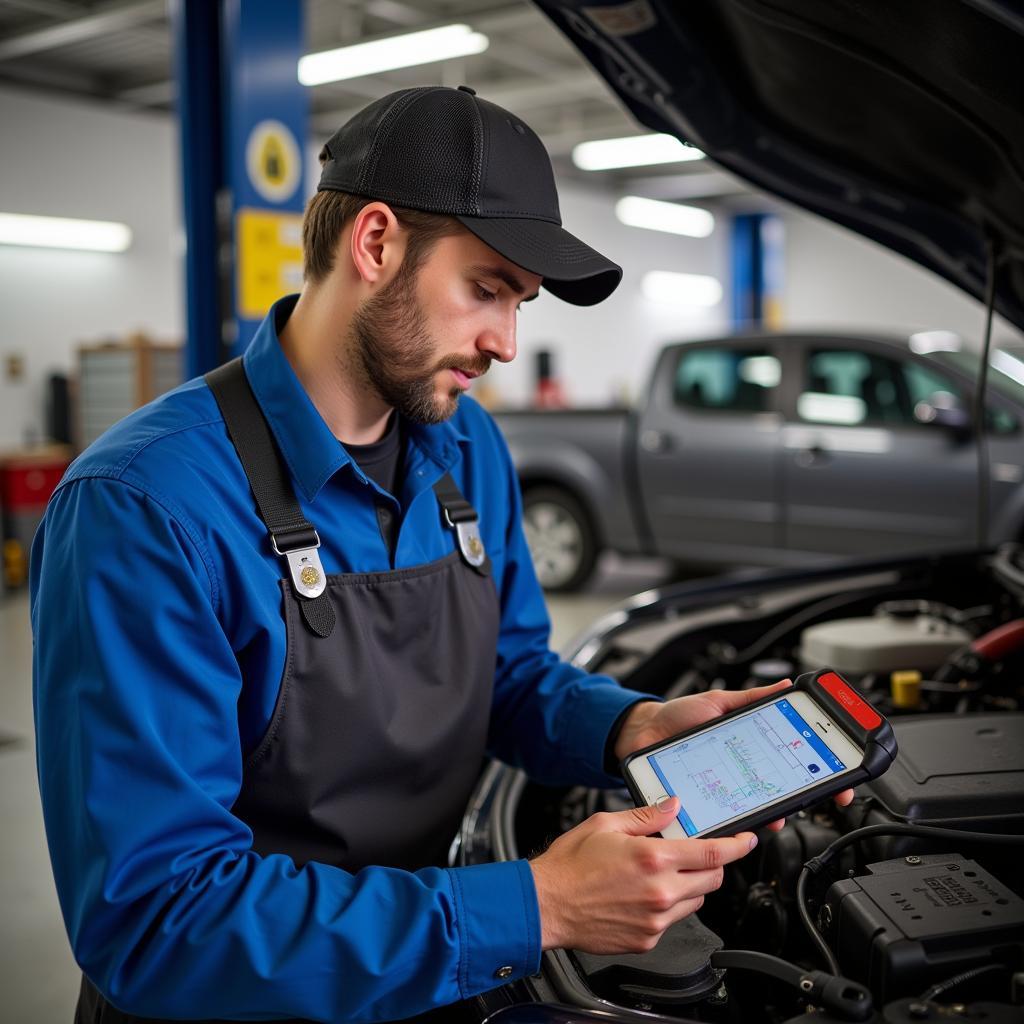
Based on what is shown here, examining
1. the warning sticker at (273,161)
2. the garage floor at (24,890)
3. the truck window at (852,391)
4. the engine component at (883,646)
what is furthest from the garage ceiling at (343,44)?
the engine component at (883,646)

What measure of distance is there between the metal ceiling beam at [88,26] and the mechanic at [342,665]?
647 cm

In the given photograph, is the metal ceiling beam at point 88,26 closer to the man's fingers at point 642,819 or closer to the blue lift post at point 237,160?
the blue lift post at point 237,160

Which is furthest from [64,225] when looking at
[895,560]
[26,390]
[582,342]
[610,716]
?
[610,716]

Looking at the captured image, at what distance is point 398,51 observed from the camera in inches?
260

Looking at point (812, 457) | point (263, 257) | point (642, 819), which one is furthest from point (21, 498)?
point (642, 819)

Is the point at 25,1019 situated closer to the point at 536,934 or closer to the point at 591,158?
the point at 536,934

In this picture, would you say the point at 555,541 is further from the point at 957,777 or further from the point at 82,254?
the point at 82,254

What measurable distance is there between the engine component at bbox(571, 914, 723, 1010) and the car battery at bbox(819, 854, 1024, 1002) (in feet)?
0.40

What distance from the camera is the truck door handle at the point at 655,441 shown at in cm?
549

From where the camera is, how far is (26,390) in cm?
811

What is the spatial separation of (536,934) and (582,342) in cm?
1259

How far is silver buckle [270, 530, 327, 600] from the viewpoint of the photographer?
108 cm

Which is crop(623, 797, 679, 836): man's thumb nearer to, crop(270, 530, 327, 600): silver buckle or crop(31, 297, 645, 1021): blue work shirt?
crop(31, 297, 645, 1021): blue work shirt

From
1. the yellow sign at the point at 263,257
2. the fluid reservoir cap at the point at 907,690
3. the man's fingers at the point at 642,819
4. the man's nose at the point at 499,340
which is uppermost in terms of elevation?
the yellow sign at the point at 263,257
